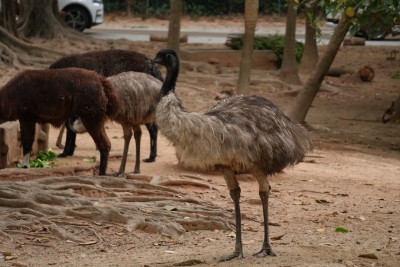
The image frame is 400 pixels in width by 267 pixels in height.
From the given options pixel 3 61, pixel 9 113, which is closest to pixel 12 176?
pixel 9 113

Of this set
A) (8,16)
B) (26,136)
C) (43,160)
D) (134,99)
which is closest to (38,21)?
(8,16)

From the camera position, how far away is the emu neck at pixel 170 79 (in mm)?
7684

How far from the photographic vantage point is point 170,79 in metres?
7.87

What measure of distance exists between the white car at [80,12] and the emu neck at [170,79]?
21.5 meters

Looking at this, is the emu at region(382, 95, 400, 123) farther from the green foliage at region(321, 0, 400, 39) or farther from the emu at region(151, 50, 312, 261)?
the emu at region(151, 50, 312, 261)

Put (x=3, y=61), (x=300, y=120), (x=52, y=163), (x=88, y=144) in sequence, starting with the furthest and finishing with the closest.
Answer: (x=3, y=61)
(x=300, y=120)
(x=88, y=144)
(x=52, y=163)

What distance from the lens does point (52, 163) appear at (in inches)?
480

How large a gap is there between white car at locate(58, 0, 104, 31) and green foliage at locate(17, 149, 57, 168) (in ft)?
55.1

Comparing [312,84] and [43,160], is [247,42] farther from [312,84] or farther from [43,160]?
[43,160]

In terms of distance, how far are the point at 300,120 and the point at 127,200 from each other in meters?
7.09

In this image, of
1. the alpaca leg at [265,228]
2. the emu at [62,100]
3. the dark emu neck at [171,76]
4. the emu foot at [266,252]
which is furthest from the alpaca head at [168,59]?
the emu at [62,100]

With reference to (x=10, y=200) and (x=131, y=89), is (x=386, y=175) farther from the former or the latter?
(x=10, y=200)

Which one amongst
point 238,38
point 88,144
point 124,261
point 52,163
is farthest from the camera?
point 238,38

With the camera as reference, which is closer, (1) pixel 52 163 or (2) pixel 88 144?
(1) pixel 52 163
